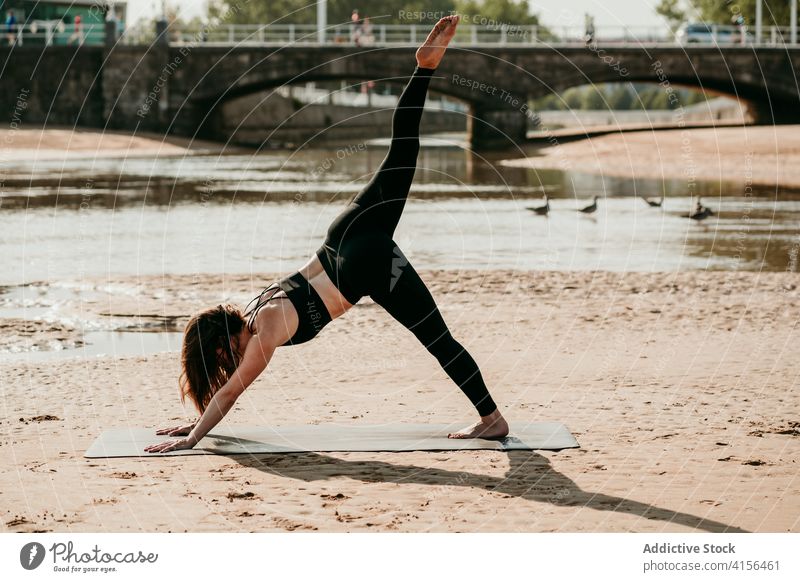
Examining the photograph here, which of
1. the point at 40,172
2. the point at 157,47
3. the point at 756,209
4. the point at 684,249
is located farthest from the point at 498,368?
the point at 157,47

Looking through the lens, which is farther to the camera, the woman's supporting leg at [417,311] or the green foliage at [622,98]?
the green foliage at [622,98]

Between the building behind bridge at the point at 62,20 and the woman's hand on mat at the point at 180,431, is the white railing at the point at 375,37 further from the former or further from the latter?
the woman's hand on mat at the point at 180,431

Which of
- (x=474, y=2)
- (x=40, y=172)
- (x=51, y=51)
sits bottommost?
(x=40, y=172)

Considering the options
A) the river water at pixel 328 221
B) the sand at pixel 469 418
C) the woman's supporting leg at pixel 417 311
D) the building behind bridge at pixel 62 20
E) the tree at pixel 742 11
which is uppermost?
the tree at pixel 742 11

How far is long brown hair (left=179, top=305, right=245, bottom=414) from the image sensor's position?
7.17m

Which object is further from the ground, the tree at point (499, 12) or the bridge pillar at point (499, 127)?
the tree at point (499, 12)

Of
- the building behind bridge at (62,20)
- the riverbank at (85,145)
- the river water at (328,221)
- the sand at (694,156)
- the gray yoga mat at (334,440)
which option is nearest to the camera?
the gray yoga mat at (334,440)

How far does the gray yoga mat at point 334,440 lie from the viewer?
7324mm

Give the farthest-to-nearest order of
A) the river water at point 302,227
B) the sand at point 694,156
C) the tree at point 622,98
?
the tree at point 622,98, the sand at point 694,156, the river water at point 302,227

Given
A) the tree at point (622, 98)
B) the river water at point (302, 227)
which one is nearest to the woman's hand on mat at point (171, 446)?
the river water at point (302, 227)

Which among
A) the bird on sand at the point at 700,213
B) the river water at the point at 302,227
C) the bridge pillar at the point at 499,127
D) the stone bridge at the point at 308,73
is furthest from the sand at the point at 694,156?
the bird on sand at the point at 700,213

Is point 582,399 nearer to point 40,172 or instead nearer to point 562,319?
point 562,319

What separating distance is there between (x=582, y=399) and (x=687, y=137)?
151ft

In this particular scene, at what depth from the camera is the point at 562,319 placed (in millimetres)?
13078
